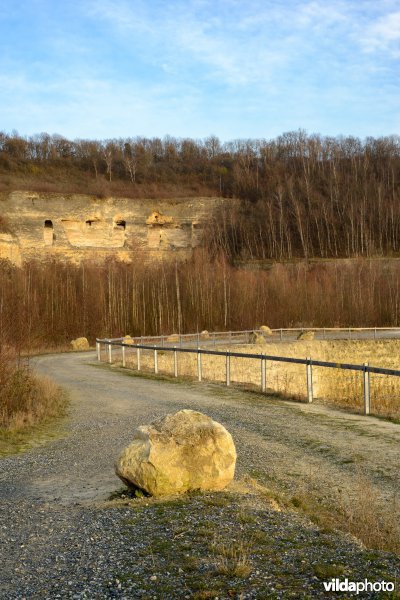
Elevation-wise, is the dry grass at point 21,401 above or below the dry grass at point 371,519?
above

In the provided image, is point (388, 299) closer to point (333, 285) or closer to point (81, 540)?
point (333, 285)

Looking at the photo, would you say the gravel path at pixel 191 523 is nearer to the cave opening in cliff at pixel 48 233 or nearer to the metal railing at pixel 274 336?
the metal railing at pixel 274 336

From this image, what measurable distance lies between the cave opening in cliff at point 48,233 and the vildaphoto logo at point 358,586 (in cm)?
7400

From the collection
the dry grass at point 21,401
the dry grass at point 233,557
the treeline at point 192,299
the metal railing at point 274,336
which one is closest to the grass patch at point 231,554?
the dry grass at point 233,557

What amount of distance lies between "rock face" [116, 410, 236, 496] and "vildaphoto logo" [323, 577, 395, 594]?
2924 millimetres

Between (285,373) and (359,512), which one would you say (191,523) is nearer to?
(359,512)

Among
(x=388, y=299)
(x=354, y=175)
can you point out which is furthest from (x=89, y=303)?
(x=354, y=175)

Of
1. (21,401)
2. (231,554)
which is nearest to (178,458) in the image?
(231,554)

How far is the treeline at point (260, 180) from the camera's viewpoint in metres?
84.4

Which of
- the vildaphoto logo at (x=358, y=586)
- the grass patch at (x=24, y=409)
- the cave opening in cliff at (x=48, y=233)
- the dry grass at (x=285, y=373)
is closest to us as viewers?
the vildaphoto logo at (x=358, y=586)

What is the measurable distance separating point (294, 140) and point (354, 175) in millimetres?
20357

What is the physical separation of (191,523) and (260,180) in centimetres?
9852

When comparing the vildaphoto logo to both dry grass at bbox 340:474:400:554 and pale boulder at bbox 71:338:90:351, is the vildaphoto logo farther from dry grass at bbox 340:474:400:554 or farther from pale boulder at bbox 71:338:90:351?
pale boulder at bbox 71:338:90:351

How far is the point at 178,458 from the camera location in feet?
24.8
